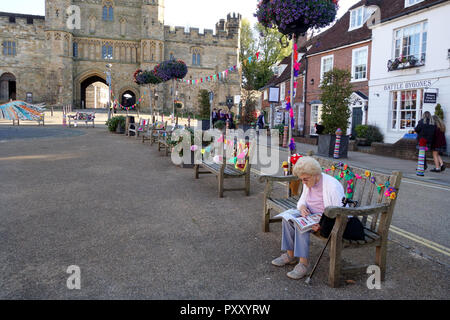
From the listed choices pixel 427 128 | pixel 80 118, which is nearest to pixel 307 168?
pixel 427 128

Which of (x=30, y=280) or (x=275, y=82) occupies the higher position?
(x=275, y=82)

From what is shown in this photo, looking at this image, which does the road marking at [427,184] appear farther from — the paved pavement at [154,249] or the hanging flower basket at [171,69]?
the hanging flower basket at [171,69]

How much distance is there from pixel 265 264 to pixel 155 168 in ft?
20.7

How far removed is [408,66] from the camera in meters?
16.1

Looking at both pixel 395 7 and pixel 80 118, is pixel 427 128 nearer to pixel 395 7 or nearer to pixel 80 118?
pixel 395 7

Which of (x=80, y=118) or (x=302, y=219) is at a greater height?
(x=80, y=118)

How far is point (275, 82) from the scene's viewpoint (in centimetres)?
3319

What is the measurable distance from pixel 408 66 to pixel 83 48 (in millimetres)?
43072

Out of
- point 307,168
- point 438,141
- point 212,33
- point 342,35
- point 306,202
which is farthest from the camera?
point 212,33

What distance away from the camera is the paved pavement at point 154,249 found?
10.3ft

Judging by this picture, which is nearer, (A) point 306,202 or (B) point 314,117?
(A) point 306,202

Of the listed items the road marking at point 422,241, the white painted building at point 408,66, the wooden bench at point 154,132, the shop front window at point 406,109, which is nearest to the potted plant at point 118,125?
the wooden bench at point 154,132
